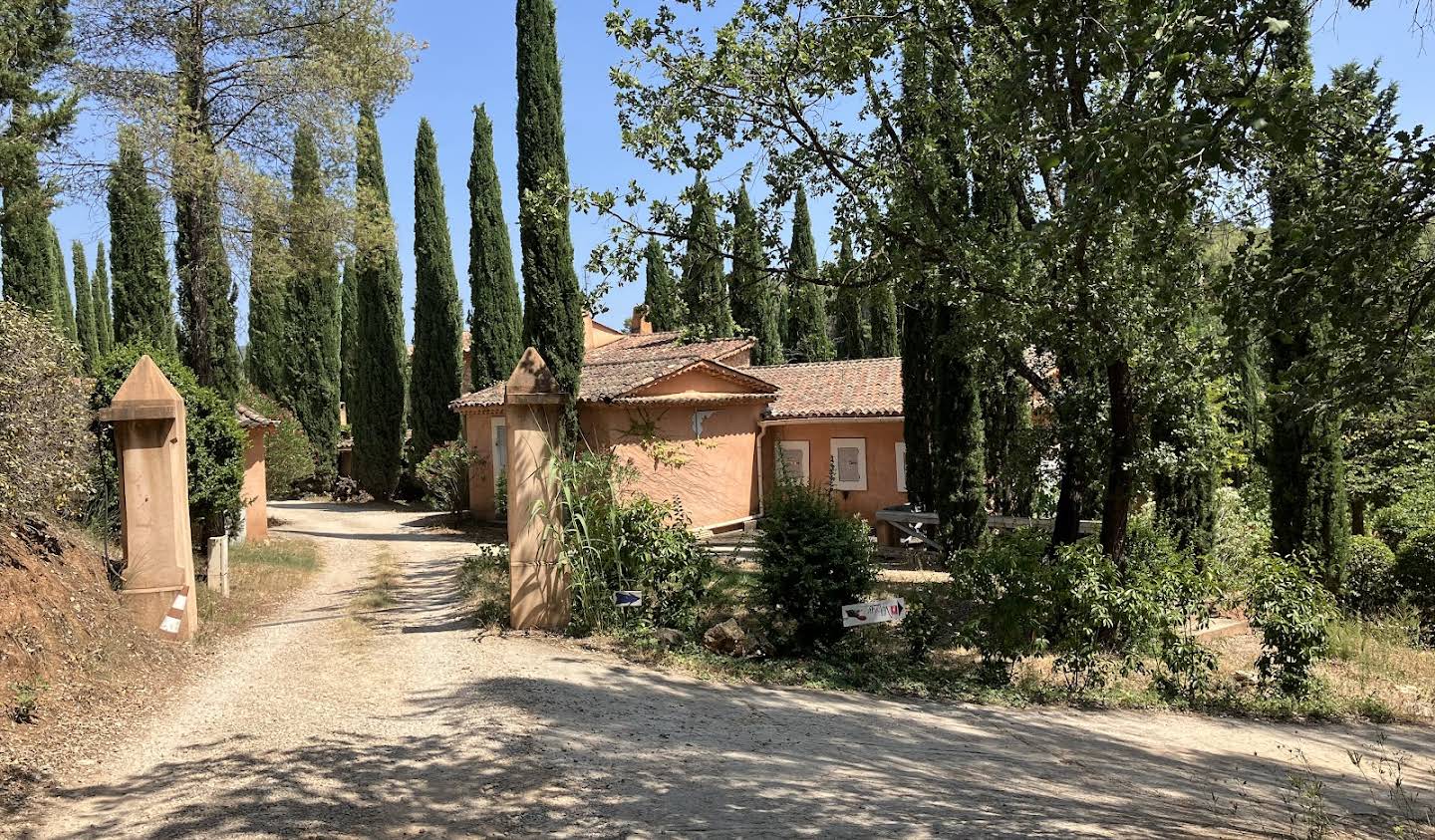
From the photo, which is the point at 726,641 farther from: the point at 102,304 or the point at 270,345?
the point at 102,304

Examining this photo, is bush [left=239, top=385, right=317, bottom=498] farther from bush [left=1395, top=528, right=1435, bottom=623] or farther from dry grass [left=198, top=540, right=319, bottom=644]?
bush [left=1395, top=528, right=1435, bottom=623]

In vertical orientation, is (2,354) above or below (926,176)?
below

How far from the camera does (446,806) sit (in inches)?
208

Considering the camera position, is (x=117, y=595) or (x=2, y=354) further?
(x=117, y=595)

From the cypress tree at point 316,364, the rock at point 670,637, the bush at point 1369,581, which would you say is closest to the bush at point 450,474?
the cypress tree at point 316,364

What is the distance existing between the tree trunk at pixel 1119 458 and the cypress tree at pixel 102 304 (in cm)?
4982

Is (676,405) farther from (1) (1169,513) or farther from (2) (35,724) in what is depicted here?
(2) (35,724)

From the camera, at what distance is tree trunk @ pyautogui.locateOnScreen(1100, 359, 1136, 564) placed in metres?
10.5

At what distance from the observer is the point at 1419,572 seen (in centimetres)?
1361

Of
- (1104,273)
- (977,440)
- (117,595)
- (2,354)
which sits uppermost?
(1104,273)

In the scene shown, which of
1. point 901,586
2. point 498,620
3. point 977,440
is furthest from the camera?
point 977,440

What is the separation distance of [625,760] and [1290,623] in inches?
272

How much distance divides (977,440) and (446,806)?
12613 mm

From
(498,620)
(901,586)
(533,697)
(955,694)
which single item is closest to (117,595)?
(498,620)
